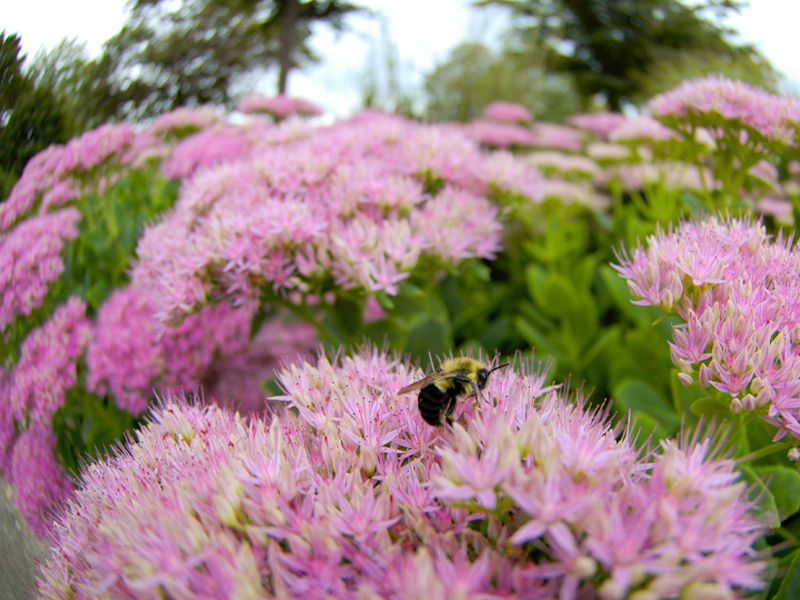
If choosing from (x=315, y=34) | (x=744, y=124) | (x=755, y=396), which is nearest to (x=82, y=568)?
(x=755, y=396)

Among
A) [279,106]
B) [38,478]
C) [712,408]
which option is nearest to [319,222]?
[38,478]

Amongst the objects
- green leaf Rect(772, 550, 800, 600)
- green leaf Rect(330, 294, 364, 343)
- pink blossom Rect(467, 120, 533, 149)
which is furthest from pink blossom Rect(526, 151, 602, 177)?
green leaf Rect(772, 550, 800, 600)

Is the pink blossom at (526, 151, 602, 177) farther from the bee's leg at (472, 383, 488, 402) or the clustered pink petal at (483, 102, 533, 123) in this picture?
the bee's leg at (472, 383, 488, 402)

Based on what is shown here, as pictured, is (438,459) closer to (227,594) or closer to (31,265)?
(227,594)

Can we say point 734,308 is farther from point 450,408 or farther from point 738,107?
point 738,107

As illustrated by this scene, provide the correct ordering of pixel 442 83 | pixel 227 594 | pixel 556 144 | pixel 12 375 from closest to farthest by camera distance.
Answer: pixel 227 594, pixel 12 375, pixel 556 144, pixel 442 83

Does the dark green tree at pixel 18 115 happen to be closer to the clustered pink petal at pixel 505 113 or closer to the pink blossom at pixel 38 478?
the pink blossom at pixel 38 478
